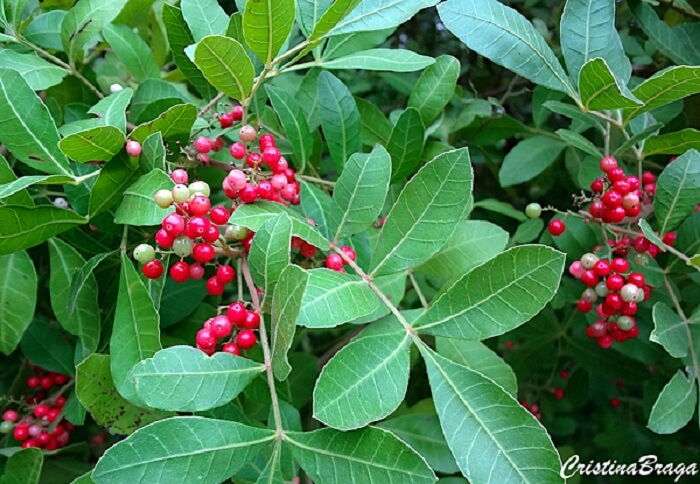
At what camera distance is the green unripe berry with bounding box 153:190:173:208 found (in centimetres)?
83

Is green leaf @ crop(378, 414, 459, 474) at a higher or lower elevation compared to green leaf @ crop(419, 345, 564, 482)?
lower

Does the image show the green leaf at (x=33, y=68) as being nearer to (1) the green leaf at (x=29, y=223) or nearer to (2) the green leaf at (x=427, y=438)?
(1) the green leaf at (x=29, y=223)

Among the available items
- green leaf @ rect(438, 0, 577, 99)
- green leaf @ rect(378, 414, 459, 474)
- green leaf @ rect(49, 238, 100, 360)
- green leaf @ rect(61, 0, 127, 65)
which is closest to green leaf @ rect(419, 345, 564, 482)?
green leaf @ rect(378, 414, 459, 474)

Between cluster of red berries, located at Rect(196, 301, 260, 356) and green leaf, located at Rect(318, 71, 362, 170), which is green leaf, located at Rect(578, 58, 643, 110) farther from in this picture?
cluster of red berries, located at Rect(196, 301, 260, 356)

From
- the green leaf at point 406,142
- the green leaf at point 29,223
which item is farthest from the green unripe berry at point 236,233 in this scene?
the green leaf at point 406,142

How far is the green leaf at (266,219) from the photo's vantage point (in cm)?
83

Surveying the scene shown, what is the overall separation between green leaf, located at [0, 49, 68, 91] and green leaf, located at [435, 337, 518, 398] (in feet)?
2.57

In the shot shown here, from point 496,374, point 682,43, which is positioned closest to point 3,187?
point 496,374

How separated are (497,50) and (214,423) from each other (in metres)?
0.65

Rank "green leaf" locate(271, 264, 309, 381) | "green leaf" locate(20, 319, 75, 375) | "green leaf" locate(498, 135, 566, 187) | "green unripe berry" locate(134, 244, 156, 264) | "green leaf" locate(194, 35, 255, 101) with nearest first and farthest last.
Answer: "green leaf" locate(271, 264, 309, 381), "green leaf" locate(194, 35, 255, 101), "green unripe berry" locate(134, 244, 156, 264), "green leaf" locate(20, 319, 75, 375), "green leaf" locate(498, 135, 566, 187)

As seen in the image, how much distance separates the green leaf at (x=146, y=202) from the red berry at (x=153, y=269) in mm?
72

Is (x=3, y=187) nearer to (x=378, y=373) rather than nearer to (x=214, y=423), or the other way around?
(x=214, y=423)

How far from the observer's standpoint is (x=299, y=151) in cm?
113

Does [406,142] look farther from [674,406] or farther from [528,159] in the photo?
[674,406]
